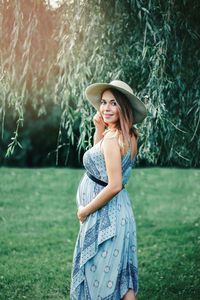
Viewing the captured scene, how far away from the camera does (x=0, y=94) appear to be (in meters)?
3.65

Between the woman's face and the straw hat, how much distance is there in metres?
0.08

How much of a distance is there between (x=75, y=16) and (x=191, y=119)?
1406 millimetres

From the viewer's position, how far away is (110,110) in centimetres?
268

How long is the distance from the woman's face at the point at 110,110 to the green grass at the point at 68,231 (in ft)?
6.96

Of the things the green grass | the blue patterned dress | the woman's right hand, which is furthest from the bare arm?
the green grass

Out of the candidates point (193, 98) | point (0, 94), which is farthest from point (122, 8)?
point (0, 94)

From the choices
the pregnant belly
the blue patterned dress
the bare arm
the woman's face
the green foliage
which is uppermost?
the green foliage

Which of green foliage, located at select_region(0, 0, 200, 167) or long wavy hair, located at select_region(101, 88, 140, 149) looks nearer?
long wavy hair, located at select_region(101, 88, 140, 149)

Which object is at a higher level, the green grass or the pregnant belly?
the pregnant belly

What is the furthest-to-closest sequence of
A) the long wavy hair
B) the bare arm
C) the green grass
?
1. the green grass
2. the long wavy hair
3. the bare arm

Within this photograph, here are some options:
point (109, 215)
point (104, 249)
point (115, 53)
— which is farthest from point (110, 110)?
point (115, 53)

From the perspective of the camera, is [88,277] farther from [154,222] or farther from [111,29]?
[154,222]

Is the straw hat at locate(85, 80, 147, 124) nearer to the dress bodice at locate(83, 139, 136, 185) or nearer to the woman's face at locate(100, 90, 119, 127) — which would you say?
the woman's face at locate(100, 90, 119, 127)

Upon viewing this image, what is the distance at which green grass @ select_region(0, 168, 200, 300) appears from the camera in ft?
14.0
